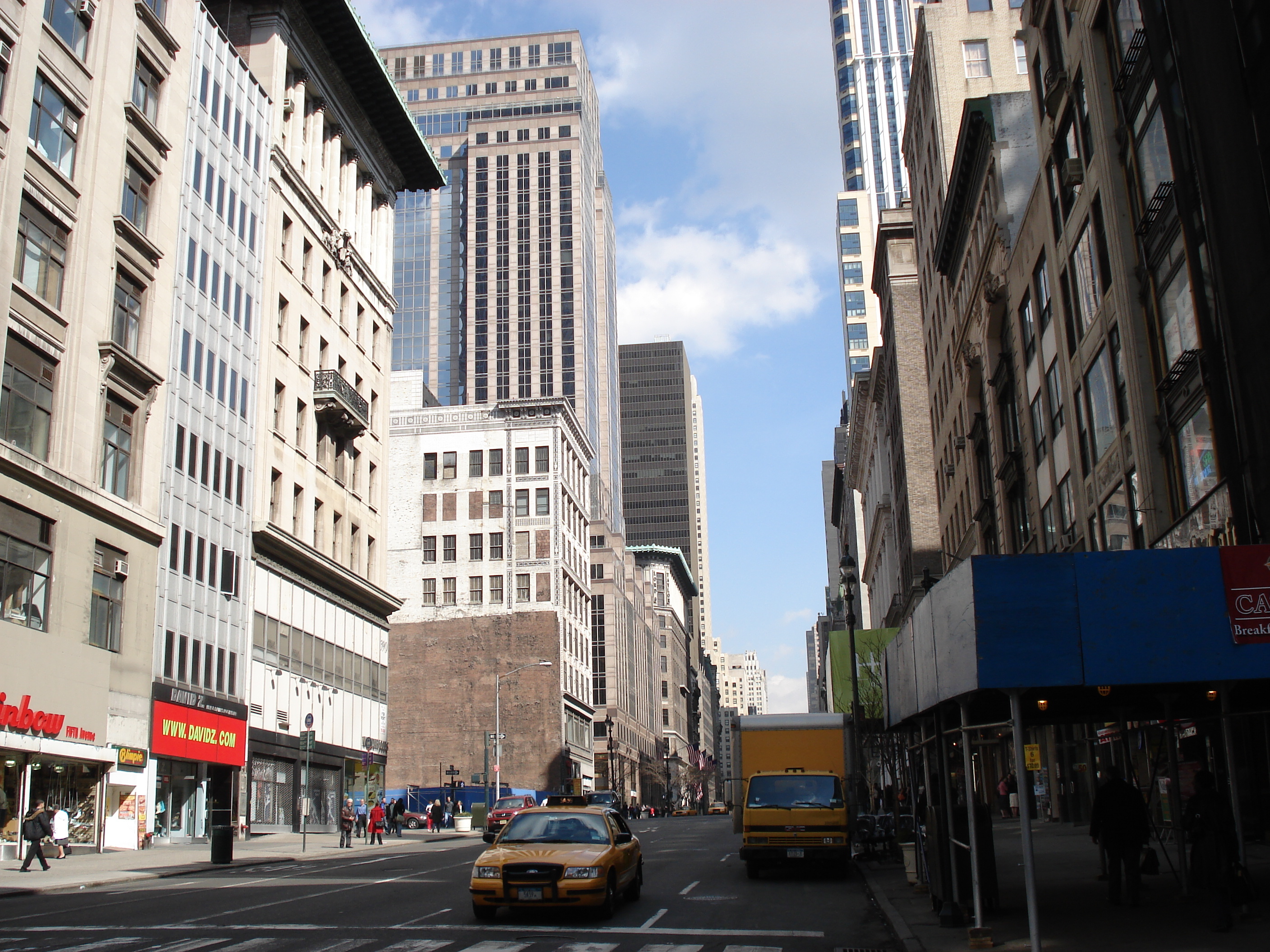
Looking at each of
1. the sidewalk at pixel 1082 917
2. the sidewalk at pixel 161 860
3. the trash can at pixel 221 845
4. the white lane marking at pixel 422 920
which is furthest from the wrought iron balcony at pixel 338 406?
the white lane marking at pixel 422 920

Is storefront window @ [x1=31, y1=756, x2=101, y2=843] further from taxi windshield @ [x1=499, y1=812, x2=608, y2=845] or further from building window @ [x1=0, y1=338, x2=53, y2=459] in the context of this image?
taxi windshield @ [x1=499, y1=812, x2=608, y2=845]

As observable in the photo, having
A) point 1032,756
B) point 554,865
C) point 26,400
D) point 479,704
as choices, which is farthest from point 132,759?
point 479,704

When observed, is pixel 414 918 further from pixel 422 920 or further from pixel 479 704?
pixel 479 704

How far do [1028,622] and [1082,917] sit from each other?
17.6 feet

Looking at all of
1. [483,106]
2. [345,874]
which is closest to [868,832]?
[345,874]

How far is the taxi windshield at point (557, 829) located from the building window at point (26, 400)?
71.9 ft

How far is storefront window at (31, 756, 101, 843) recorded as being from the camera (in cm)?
3316

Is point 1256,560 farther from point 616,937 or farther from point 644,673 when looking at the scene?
point 644,673

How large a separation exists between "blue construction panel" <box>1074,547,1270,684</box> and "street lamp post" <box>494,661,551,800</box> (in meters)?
65.6

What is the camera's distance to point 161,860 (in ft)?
104

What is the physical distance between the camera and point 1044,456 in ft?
128

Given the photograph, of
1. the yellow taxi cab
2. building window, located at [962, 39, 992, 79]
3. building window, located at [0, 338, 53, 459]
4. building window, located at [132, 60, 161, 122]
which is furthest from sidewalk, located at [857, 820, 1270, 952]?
building window, located at [962, 39, 992, 79]

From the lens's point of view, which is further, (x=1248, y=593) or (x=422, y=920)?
(x=422, y=920)

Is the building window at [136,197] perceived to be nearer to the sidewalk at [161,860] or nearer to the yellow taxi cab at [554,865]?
the sidewalk at [161,860]
